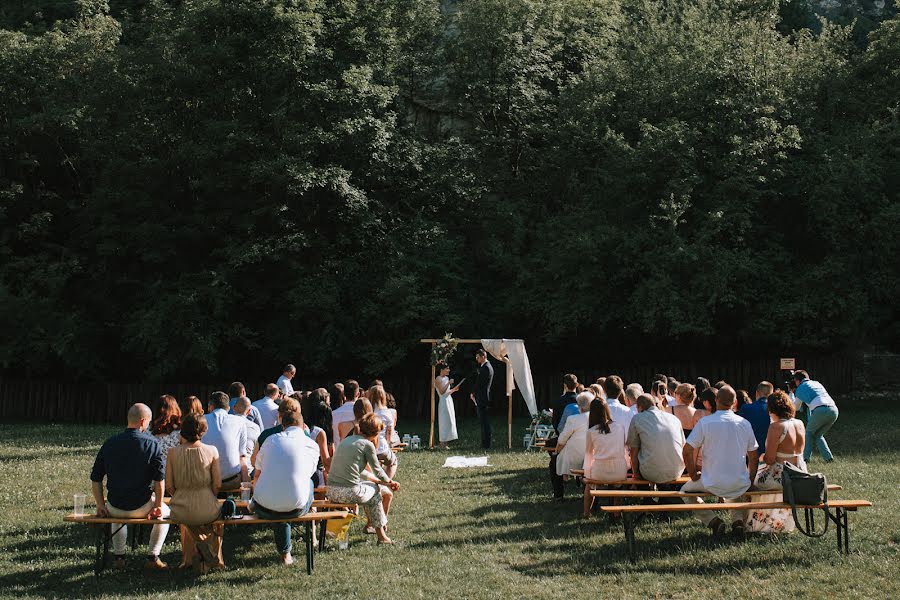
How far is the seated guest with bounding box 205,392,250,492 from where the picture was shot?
10930mm

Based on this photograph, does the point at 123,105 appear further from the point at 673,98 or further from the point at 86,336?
the point at 673,98

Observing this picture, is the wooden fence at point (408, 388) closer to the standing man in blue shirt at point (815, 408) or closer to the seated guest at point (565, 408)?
the standing man in blue shirt at point (815, 408)

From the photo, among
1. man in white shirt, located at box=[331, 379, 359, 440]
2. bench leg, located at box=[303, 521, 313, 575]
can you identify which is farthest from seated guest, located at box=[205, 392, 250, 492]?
man in white shirt, located at box=[331, 379, 359, 440]

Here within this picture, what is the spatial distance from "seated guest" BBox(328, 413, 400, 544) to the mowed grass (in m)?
0.47

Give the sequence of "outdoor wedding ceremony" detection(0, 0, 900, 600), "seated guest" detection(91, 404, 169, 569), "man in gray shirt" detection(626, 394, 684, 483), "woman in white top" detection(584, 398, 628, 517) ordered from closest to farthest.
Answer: "seated guest" detection(91, 404, 169, 569)
"man in gray shirt" detection(626, 394, 684, 483)
"woman in white top" detection(584, 398, 628, 517)
"outdoor wedding ceremony" detection(0, 0, 900, 600)

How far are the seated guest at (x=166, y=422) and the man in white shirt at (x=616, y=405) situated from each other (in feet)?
18.0

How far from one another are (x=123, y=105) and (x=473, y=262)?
13919mm

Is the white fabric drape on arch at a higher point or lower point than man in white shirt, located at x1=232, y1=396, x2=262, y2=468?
Answer: higher

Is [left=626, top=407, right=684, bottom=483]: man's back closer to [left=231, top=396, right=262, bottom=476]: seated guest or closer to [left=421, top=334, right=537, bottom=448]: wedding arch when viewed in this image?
[left=231, top=396, right=262, bottom=476]: seated guest

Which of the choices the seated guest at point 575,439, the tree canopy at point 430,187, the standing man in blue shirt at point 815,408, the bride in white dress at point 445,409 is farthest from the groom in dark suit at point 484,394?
the tree canopy at point 430,187

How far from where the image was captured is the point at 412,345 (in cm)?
3222

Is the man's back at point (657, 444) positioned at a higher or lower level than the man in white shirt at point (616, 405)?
lower

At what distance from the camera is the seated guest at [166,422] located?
33.1ft

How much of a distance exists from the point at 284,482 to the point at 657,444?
4513 mm
